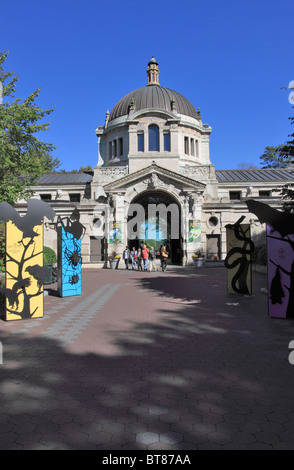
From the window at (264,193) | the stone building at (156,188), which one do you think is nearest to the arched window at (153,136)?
the stone building at (156,188)

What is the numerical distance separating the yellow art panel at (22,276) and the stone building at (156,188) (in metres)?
20.8

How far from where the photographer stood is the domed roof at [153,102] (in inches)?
1650

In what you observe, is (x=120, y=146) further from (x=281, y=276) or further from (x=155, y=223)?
(x=281, y=276)

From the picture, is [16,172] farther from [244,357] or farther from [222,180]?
[222,180]

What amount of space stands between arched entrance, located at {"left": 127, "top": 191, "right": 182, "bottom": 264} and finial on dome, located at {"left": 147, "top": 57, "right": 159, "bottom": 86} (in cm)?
2566

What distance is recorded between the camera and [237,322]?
812 cm

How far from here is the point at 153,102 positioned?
138 ft

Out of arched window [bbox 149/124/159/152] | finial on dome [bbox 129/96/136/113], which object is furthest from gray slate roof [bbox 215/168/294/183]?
finial on dome [bbox 129/96/136/113]

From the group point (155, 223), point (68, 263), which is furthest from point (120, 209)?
point (68, 263)

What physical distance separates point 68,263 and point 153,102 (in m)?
35.2

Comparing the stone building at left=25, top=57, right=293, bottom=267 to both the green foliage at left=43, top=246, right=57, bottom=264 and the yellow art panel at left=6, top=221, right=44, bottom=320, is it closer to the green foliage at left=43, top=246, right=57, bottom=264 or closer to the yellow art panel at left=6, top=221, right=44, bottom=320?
the green foliage at left=43, top=246, right=57, bottom=264

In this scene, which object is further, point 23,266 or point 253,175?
point 253,175

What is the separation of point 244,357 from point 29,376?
362 centimetres
